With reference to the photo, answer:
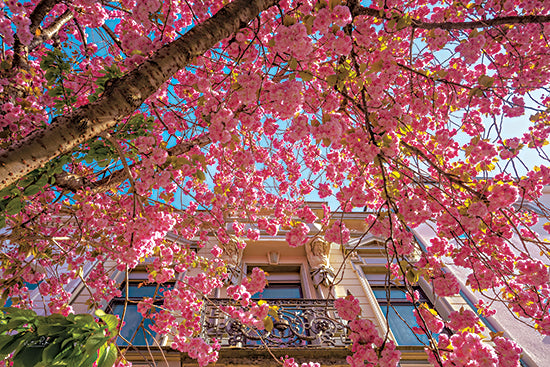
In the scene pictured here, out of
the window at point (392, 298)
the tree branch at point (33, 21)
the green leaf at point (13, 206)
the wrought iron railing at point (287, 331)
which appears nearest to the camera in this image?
the green leaf at point (13, 206)

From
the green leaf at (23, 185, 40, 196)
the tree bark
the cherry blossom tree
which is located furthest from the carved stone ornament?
the tree bark

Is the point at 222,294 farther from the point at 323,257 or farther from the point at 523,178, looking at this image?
the point at 523,178

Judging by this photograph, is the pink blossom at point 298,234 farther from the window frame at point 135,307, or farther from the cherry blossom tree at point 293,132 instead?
the window frame at point 135,307

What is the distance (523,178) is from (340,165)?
266 centimetres

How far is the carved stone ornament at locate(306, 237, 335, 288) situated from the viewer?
736 centimetres

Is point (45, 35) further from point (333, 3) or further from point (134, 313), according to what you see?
point (134, 313)

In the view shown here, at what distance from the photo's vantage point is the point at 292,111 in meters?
2.42

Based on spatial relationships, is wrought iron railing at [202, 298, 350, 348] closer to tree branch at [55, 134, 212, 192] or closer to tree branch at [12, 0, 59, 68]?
tree branch at [55, 134, 212, 192]

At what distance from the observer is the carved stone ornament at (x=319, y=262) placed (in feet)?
24.2

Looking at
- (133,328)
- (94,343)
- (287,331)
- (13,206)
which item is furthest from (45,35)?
(287,331)

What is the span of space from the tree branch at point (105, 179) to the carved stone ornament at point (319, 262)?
202 inches

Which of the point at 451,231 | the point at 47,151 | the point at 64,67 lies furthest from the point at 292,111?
the point at 64,67

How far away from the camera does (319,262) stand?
311 inches

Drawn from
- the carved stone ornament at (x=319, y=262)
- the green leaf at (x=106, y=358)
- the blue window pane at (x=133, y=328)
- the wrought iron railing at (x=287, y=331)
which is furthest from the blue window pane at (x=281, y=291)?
the green leaf at (x=106, y=358)
